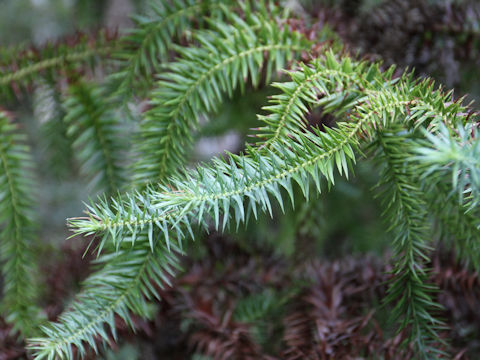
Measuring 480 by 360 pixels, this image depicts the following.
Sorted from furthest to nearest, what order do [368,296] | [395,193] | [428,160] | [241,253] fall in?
[241,253] → [368,296] → [395,193] → [428,160]

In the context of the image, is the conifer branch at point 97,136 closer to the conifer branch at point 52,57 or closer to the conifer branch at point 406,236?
the conifer branch at point 52,57

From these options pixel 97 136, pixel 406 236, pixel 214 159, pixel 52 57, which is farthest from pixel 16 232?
pixel 406 236

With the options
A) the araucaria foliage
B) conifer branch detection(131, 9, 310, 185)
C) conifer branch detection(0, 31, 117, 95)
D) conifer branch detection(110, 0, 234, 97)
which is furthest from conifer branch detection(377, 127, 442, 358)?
conifer branch detection(0, 31, 117, 95)

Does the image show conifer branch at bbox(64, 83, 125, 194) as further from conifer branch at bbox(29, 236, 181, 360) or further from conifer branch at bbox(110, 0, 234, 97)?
conifer branch at bbox(29, 236, 181, 360)

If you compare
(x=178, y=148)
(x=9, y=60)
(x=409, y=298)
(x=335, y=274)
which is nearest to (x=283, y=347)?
(x=335, y=274)

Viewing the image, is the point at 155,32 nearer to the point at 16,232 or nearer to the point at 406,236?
the point at 16,232

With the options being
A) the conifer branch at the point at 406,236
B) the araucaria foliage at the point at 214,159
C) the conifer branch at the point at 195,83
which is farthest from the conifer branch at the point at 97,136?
the conifer branch at the point at 406,236

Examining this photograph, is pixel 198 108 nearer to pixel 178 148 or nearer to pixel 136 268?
pixel 178 148

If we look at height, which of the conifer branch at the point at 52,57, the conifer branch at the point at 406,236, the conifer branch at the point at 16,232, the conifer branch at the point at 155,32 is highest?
the conifer branch at the point at 52,57
